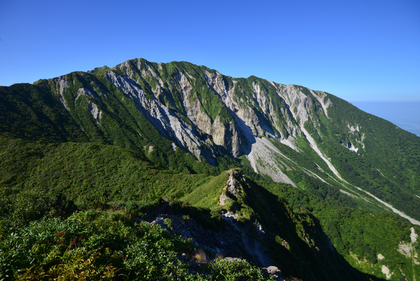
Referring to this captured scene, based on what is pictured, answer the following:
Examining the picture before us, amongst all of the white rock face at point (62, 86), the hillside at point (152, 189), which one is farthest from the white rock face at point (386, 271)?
the white rock face at point (62, 86)

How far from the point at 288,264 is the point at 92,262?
98.4ft

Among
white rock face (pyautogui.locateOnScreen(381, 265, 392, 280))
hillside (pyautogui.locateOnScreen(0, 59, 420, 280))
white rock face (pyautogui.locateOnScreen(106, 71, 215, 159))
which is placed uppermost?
white rock face (pyautogui.locateOnScreen(106, 71, 215, 159))

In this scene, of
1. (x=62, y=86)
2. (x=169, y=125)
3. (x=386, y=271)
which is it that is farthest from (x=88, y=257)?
(x=62, y=86)

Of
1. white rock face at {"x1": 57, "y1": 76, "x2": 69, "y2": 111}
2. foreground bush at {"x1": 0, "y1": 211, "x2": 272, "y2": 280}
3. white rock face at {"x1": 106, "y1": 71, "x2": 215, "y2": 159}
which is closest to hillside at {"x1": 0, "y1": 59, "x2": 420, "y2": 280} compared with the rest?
foreground bush at {"x1": 0, "y1": 211, "x2": 272, "y2": 280}

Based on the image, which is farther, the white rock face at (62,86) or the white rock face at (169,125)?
the white rock face at (169,125)

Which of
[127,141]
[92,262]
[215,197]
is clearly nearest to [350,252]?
[215,197]

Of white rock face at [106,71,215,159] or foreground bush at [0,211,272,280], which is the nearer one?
foreground bush at [0,211,272,280]

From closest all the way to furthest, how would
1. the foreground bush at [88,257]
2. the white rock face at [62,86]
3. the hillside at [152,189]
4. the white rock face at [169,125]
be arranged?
the foreground bush at [88,257] < the hillside at [152,189] < the white rock face at [62,86] < the white rock face at [169,125]

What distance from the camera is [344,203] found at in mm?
187750

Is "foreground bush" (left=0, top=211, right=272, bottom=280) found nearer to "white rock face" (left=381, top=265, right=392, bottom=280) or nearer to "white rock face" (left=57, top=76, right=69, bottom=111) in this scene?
"white rock face" (left=381, top=265, right=392, bottom=280)

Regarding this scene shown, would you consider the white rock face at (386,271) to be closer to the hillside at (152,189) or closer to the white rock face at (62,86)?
the hillside at (152,189)

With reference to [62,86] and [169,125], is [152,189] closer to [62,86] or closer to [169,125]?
[169,125]

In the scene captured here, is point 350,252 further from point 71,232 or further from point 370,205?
point 71,232

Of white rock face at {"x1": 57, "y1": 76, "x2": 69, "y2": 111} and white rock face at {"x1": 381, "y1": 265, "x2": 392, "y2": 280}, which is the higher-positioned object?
white rock face at {"x1": 57, "y1": 76, "x2": 69, "y2": 111}
